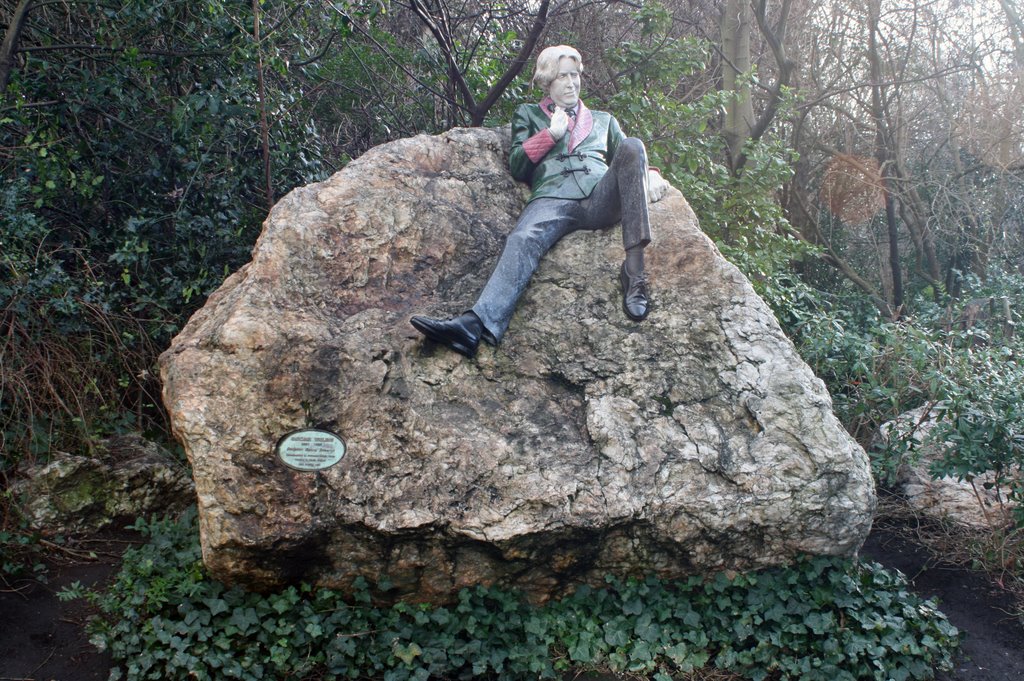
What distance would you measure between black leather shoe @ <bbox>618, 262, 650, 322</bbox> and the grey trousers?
161mm

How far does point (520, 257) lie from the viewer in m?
4.09

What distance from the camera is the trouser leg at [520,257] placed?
3.88 meters

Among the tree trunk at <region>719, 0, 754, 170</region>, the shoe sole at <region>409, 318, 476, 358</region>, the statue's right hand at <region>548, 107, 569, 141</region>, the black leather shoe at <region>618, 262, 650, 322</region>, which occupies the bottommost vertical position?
the shoe sole at <region>409, 318, 476, 358</region>

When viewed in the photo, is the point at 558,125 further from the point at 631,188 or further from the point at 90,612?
the point at 90,612

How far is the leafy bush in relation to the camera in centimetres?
336

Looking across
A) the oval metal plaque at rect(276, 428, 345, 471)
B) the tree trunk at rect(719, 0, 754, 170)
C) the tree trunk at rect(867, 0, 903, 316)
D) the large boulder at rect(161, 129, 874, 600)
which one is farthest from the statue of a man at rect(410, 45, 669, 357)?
the tree trunk at rect(867, 0, 903, 316)

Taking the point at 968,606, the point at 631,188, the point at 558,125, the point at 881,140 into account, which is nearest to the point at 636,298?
Result: the point at 631,188

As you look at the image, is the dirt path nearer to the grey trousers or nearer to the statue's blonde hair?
the grey trousers

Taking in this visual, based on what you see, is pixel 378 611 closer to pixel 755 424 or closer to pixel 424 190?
pixel 755 424

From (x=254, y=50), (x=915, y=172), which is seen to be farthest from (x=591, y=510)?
(x=915, y=172)

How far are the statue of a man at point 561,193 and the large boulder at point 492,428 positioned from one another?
15 cm

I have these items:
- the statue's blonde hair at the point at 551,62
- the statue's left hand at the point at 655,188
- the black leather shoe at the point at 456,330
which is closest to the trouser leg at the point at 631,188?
the statue's left hand at the point at 655,188

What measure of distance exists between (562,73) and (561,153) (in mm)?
442

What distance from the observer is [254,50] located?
16.9 ft
